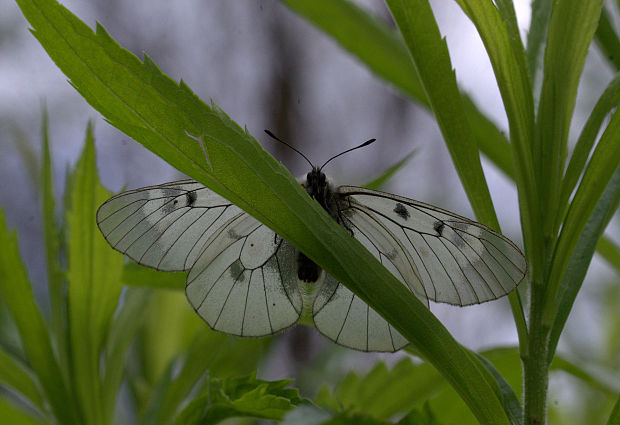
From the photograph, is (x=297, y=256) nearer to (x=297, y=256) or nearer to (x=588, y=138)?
(x=297, y=256)

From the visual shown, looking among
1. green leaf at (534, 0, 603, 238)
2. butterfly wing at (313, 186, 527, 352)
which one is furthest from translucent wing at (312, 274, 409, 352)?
green leaf at (534, 0, 603, 238)

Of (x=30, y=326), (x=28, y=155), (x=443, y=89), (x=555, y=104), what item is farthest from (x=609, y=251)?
(x=28, y=155)

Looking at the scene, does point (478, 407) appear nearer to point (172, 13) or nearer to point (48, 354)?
point (48, 354)

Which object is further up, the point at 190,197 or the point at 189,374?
the point at 190,197

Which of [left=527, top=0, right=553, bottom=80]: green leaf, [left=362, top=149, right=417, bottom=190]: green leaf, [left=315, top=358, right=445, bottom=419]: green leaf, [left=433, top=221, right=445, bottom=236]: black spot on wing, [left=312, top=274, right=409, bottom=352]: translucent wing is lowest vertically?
[left=315, top=358, right=445, bottom=419]: green leaf

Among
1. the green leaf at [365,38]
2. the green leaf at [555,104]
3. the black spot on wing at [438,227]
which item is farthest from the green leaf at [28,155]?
the green leaf at [555,104]

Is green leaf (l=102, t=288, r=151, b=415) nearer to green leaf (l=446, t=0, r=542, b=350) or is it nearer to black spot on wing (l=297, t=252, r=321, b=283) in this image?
black spot on wing (l=297, t=252, r=321, b=283)

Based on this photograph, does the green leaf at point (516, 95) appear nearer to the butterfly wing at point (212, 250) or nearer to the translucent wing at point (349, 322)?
the translucent wing at point (349, 322)
